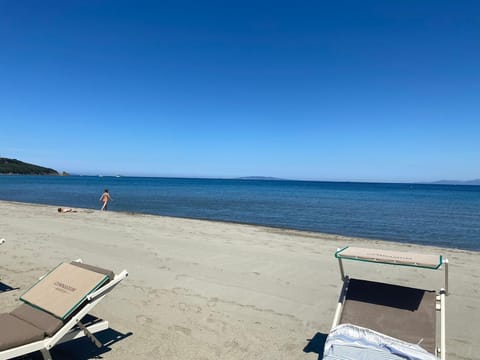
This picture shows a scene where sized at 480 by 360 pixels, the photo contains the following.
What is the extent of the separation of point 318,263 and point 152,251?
4310 millimetres

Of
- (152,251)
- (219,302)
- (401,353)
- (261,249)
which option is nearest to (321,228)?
(261,249)

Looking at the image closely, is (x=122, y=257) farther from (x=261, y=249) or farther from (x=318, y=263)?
(x=318, y=263)

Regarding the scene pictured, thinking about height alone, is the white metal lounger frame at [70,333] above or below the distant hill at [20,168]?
below

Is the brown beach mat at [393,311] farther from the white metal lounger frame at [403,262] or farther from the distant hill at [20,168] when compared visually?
the distant hill at [20,168]

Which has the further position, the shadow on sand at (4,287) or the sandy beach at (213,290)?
the shadow on sand at (4,287)

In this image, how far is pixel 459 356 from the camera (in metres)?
3.98

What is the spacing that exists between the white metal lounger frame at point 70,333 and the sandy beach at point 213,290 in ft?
1.26

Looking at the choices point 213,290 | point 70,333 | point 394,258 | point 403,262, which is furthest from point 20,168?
point 403,262

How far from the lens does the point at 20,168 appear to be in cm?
A: 15488

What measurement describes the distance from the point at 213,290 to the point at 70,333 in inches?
115

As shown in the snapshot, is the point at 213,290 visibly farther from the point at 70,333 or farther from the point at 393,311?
the point at 393,311

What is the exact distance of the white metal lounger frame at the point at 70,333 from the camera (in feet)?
10.2

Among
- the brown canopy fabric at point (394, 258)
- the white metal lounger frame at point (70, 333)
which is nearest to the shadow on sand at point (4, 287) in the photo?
the white metal lounger frame at point (70, 333)

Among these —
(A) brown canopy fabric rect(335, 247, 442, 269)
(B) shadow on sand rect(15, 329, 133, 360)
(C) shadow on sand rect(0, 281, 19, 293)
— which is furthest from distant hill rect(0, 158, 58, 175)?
(A) brown canopy fabric rect(335, 247, 442, 269)
